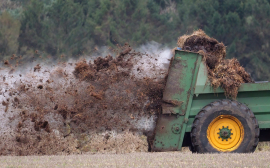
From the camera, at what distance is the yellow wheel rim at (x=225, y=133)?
25.9 feet

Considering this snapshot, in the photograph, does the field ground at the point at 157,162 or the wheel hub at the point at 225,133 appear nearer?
the field ground at the point at 157,162

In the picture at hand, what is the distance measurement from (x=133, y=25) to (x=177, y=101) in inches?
754

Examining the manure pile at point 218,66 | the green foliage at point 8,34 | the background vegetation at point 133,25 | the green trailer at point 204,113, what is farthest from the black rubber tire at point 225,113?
the green foliage at point 8,34

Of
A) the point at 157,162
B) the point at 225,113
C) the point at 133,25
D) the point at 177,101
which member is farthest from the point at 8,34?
the point at 157,162

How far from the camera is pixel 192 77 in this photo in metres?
7.98

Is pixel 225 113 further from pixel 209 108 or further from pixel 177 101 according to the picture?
pixel 177 101

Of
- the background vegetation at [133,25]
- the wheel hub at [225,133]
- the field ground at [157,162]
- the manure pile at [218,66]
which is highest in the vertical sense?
the background vegetation at [133,25]

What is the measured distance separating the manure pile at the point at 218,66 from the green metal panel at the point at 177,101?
1.08 feet

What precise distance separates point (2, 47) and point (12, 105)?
15298 mm

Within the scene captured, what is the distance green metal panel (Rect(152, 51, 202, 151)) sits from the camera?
7.95 m

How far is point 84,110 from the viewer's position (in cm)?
851

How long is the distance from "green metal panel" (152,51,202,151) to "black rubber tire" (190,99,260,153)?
283 mm

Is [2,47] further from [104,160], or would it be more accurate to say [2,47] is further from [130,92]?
[104,160]

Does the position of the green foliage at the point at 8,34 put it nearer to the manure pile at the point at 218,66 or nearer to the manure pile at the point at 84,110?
the manure pile at the point at 84,110
